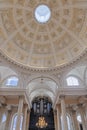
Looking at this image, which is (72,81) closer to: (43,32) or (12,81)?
(43,32)

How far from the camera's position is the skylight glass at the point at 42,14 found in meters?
20.0

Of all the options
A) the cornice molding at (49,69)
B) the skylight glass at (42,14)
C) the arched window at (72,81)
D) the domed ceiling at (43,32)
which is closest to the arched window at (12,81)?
the cornice molding at (49,69)

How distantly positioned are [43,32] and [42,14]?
264cm

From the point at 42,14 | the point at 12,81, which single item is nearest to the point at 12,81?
the point at 12,81

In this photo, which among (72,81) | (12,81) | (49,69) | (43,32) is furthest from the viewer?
(43,32)

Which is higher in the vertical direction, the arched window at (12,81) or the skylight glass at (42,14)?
the skylight glass at (42,14)

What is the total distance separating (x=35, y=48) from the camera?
72.0 ft

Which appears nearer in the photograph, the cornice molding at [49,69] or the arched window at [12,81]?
the cornice molding at [49,69]

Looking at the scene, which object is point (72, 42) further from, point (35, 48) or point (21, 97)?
point (21, 97)

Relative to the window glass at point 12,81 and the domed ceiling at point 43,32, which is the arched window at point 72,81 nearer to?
the domed ceiling at point 43,32

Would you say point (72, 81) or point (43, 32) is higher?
Answer: point (43, 32)

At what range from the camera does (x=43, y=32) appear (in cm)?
2122

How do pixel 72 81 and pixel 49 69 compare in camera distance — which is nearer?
pixel 49 69

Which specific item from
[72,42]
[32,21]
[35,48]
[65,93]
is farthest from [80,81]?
[32,21]
